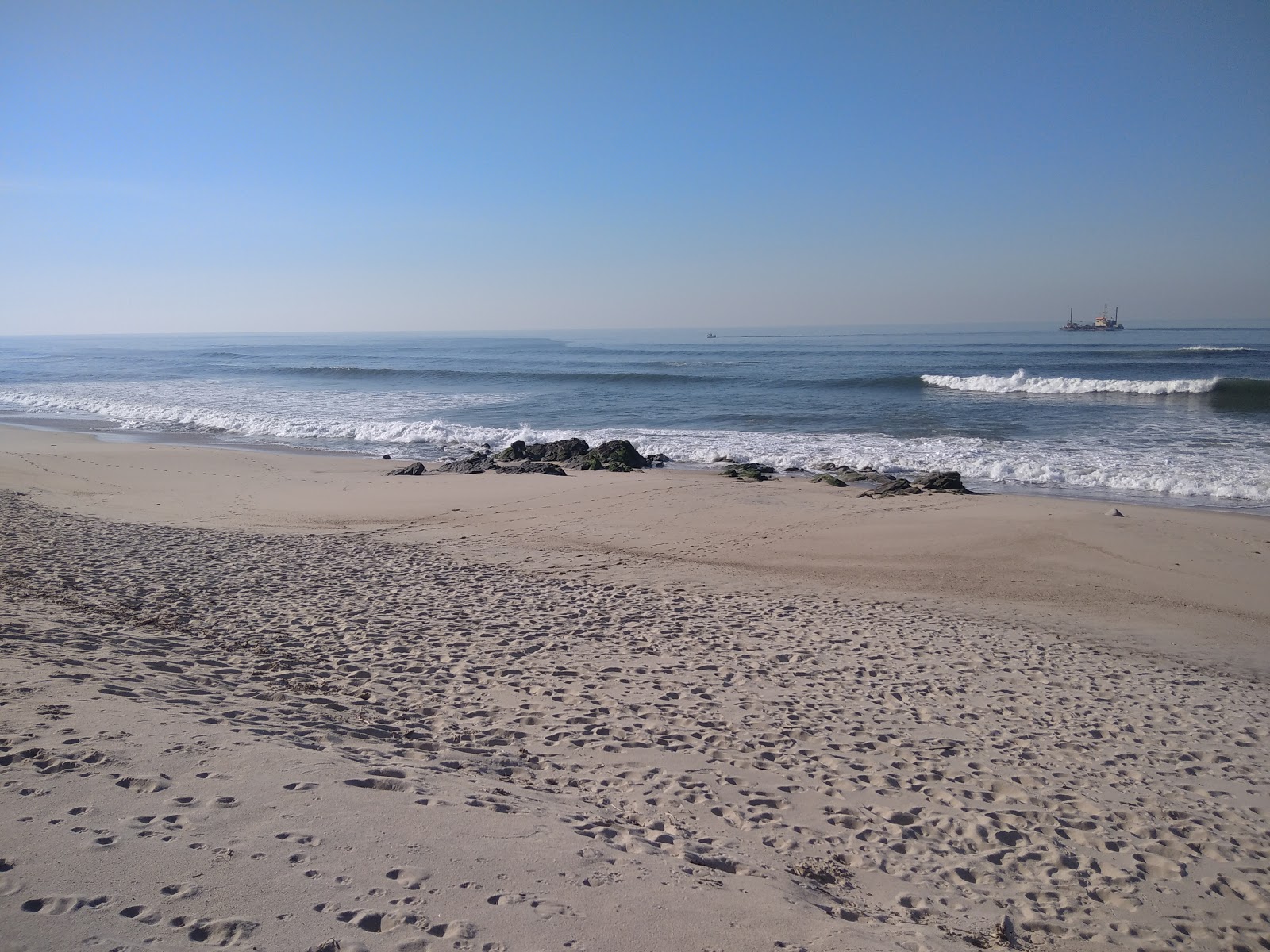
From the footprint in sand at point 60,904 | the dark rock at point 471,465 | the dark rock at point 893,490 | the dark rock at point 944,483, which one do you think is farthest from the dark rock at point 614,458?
the footprint in sand at point 60,904

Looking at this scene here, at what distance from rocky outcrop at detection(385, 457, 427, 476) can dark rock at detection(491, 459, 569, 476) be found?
1529mm

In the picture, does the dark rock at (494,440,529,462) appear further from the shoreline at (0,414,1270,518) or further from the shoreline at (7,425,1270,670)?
the shoreline at (7,425,1270,670)

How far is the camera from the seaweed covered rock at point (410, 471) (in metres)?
16.4

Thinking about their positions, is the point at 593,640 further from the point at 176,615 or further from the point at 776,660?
the point at 176,615

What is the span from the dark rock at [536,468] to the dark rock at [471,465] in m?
0.19

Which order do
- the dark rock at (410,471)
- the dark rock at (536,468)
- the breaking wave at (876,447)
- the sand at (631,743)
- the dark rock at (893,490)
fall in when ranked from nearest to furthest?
the sand at (631,743)
the dark rock at (893,490)
the breaking wave at (876,447)
the dark rock at (536,468)
the dark rock at (410,471)

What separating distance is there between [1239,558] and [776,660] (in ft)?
24.0

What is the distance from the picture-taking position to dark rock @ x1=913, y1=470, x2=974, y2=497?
1397 centimetres

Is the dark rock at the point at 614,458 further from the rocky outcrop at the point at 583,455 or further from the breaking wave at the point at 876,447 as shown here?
the breaking wave at the point at 876,447

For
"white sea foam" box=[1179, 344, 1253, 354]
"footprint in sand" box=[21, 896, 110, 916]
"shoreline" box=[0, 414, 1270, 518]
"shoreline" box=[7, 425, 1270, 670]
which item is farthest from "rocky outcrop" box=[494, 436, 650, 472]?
"white sea foam" box=[1179, 344, 1253, 354]

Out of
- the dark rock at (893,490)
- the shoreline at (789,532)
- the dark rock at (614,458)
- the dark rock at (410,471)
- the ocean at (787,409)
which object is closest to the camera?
the shoreline at (789,532)

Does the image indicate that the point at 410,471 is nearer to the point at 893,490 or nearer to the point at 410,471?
the point at 410,471

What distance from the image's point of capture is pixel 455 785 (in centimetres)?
398

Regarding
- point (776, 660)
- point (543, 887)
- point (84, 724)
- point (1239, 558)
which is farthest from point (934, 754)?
point (1239, 558)
